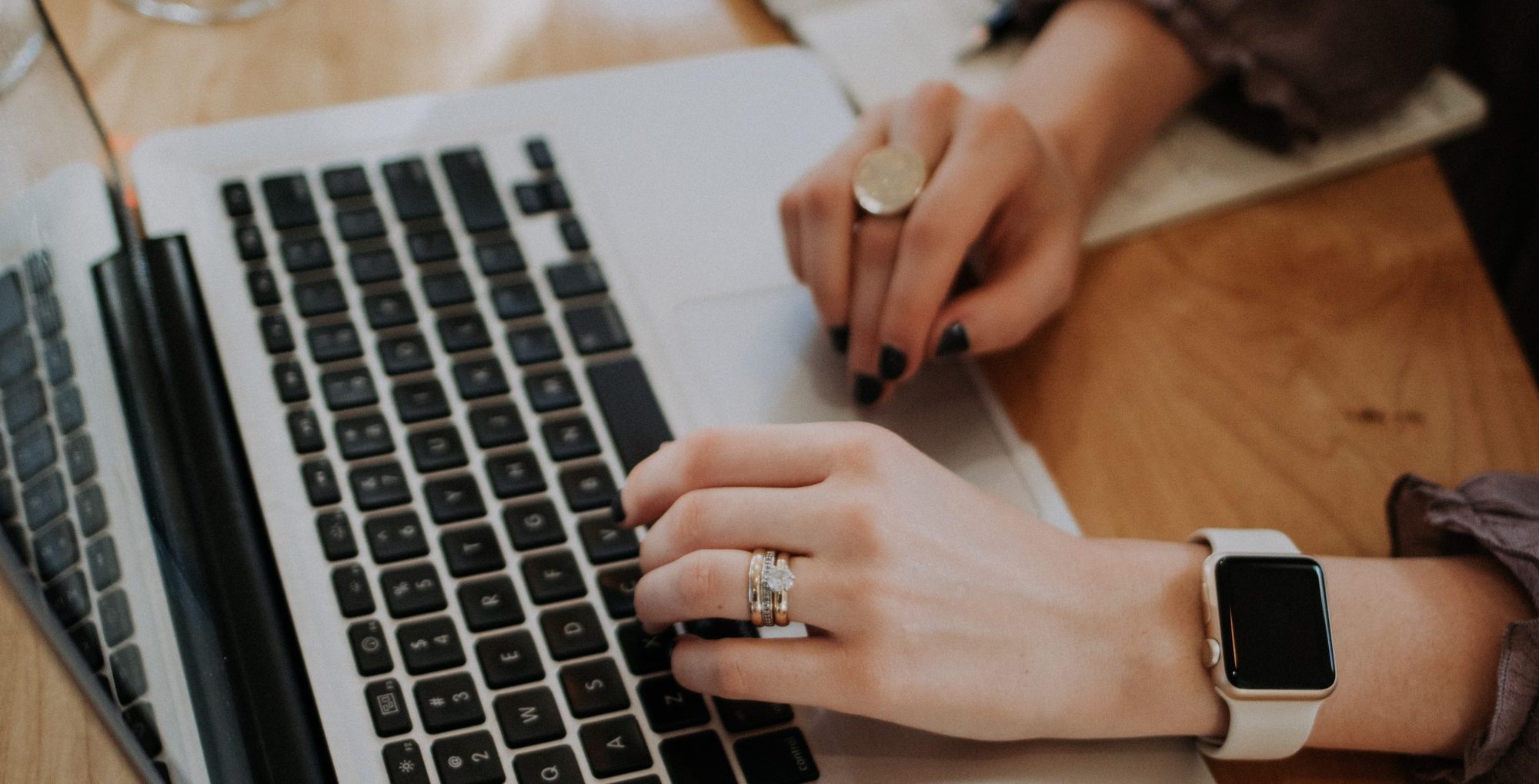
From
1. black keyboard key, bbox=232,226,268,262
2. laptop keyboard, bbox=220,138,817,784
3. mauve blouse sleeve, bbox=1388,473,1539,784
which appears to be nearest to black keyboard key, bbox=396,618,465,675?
laptop keyboard, bbox=220,138,817,784

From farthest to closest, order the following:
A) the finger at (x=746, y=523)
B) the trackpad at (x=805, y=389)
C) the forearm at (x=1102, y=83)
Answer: the forearm at (x=1102, y=83) → the trackpad at (x=805, y=389) → the finger at (x=746, y=523)

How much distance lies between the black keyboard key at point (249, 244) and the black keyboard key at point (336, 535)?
142 millimetres

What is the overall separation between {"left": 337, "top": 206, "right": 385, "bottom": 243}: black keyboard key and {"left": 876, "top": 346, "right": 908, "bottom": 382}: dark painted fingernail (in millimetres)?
237

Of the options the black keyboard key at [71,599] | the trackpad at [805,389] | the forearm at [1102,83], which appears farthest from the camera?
the forearm at [1102,83]

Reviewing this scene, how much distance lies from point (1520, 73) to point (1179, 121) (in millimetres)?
253

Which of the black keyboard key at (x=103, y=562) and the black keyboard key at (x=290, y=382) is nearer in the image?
the black keyboard key at (x=103, y=562)

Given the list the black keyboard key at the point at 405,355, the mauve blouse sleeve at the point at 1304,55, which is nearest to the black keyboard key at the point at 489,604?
the black keyboard key at the point at 405,355

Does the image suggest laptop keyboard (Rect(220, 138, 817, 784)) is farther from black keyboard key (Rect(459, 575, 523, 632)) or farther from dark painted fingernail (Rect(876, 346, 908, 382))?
dark painted fingernail (Rect(876, 346, 908, 382))

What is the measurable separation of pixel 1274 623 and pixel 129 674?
397mm

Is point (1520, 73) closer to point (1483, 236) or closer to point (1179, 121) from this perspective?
point (1483, 236)

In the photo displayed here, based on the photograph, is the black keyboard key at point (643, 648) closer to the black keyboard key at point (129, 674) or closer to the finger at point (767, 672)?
the finger at point (767, 672)

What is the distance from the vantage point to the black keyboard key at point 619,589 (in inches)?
18.3

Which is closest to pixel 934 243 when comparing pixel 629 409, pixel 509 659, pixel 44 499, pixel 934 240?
pixel 934 240

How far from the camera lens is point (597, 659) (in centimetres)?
45
